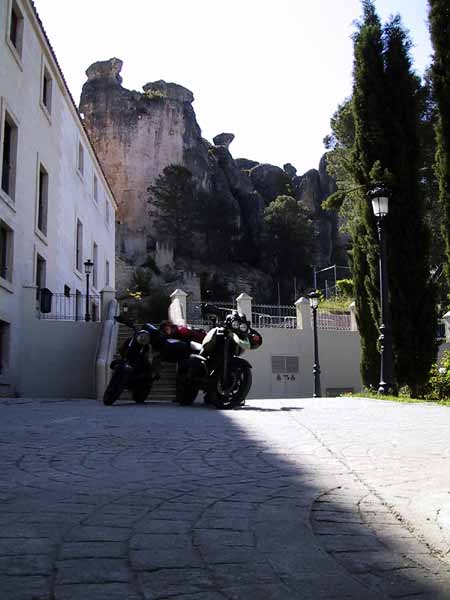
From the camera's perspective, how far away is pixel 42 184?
19969mm

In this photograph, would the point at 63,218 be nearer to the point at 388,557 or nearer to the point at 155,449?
the point at 155,449

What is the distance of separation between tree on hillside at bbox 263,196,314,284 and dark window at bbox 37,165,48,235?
4288 centimetres

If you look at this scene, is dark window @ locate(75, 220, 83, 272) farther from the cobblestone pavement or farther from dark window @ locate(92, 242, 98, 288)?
the cobblestone pavement

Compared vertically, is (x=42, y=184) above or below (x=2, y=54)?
below

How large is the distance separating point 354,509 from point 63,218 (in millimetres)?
20436

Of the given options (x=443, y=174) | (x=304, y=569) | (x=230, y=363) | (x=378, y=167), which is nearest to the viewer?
(x=304, y=569)

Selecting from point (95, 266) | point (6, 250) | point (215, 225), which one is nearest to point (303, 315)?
point (6, 250)

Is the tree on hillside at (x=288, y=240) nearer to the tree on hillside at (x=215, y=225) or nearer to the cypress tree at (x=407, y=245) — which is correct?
the tree on hillside at (x=215, y=225)

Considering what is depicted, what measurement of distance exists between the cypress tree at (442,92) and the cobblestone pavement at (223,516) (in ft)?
29.3

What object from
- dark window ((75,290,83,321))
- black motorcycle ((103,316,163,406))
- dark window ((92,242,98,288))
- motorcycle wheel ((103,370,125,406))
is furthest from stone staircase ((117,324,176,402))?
dark window ((92,242,98,288))

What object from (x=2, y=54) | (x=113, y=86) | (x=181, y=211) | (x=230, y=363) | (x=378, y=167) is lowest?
(x=230, y=363)

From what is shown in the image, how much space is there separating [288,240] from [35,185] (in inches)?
1759

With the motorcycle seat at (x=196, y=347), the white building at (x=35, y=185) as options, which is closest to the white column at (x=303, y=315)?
the white building at (x=35, y=185)

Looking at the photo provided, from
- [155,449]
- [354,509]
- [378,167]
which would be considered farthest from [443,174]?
[354,509]
